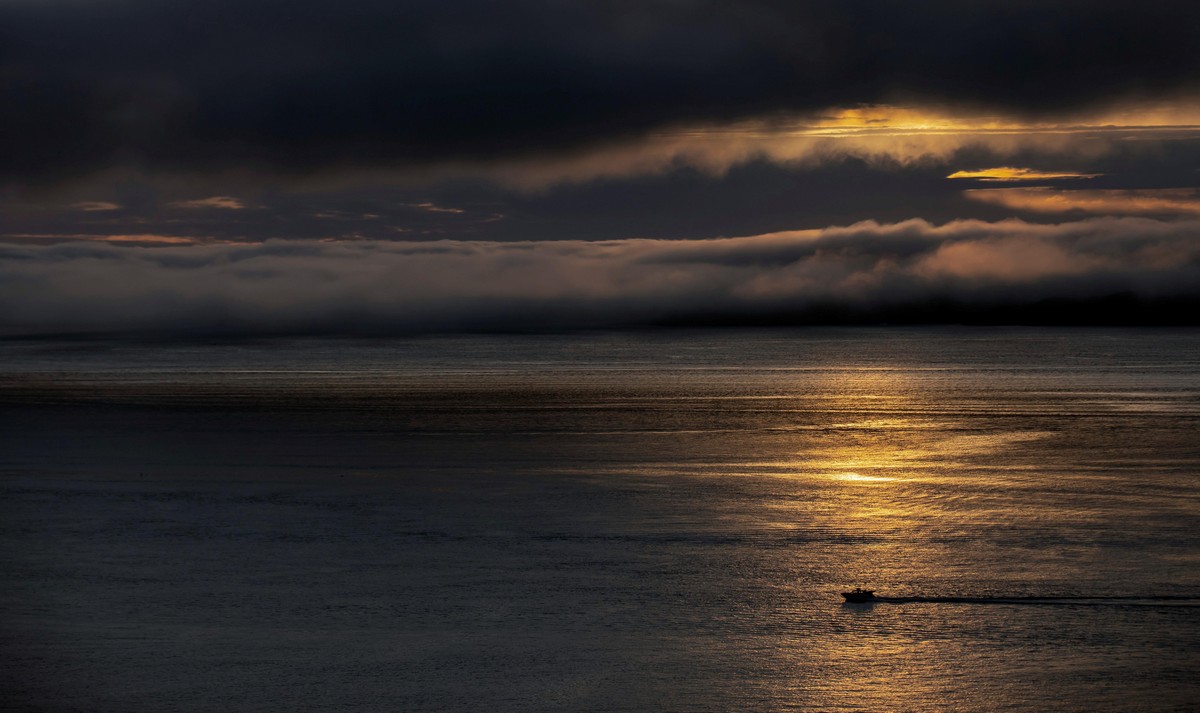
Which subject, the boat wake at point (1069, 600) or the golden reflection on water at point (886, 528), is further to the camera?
the boat wake at point (1069, 600)

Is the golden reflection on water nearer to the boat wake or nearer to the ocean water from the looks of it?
the ocean water

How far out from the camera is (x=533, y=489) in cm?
2105

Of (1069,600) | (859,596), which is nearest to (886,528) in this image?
(1069,600)

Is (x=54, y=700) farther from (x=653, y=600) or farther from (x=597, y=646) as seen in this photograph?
(x=653, y=600)

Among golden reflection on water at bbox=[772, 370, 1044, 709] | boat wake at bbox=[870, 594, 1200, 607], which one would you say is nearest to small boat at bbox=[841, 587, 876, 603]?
boat wake at bbox=[870, 594, 1200, 607]

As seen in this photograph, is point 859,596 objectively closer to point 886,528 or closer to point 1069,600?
point 1069,600

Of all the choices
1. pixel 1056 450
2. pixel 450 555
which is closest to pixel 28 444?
pixel 450 555

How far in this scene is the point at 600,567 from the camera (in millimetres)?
14461

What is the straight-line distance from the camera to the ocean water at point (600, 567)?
10.2 meters

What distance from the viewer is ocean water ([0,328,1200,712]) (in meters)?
10.2

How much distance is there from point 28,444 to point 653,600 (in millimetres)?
21776

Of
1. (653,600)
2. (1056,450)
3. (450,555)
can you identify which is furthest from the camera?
(1056,450)

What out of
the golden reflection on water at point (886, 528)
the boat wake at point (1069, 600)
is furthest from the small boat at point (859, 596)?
the golden reflection on water at point (886, 528)

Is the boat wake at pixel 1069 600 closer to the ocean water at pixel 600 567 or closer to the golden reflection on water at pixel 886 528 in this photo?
the ocean water at pixel 600 567
